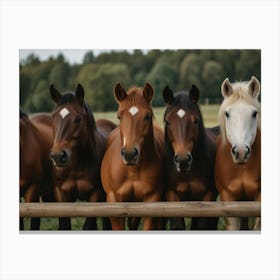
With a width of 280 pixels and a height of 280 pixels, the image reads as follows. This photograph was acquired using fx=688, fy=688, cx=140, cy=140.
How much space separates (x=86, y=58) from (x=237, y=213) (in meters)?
2.27

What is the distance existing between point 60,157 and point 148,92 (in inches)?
42.8

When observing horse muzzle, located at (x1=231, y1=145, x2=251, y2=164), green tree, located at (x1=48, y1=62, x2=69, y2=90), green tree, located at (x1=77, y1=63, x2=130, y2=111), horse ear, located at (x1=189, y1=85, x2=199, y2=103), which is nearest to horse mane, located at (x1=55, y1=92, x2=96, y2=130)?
green tree, located at (x1=77, y1=63, x2=130, y2=111)

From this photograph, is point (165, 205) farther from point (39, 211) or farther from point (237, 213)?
point (39, 211)

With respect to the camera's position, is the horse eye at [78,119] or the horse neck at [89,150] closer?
the horse eye at [78,119]

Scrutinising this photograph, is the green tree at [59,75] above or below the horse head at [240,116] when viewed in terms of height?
above

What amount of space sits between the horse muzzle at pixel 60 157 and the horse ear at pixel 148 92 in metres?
0.97

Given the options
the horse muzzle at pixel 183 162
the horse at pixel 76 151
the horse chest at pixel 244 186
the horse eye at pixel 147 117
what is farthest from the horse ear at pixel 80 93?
the horse chest at pixel 244 186

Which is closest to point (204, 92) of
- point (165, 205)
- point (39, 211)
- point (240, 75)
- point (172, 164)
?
point (240, 75)

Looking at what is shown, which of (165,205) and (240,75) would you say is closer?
(165,205)

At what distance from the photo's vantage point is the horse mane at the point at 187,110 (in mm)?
6863

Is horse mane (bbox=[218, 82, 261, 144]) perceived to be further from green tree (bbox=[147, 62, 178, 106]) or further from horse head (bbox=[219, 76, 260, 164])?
green tree (bbox=[147, 62, 178, 106])

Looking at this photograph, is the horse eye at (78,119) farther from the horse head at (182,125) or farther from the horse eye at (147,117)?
the horse head at (182,125)

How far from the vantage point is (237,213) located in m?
6.62
